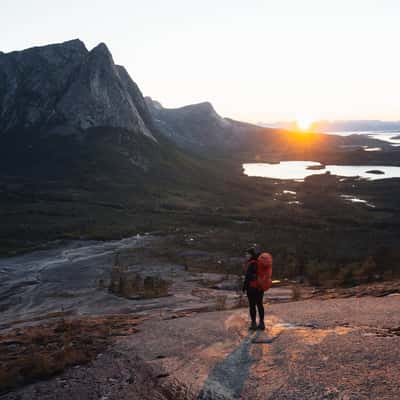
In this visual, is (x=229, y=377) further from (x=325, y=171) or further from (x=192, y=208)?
(x=325, y=171)

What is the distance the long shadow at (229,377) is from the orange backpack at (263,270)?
185 centimetres

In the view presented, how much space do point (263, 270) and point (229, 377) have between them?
3.65 metres

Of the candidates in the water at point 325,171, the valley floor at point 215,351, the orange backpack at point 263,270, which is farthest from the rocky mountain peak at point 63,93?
the orange backpack at point 263,270

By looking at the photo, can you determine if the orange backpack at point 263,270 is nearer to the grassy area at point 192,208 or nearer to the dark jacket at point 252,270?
the dark jacket at point 252,270

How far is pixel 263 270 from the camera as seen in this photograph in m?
13.2

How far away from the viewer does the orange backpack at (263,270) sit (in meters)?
13.1

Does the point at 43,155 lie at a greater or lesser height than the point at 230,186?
greater

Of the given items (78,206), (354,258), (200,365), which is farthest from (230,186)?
(200,365)

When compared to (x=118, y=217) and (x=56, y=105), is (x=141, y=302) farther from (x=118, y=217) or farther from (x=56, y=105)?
(x=56, y=105)

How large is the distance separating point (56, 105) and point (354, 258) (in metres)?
113

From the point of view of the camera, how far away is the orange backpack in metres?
13.1

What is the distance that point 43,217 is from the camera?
6612 centimetres

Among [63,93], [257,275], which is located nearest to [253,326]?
[257,275]

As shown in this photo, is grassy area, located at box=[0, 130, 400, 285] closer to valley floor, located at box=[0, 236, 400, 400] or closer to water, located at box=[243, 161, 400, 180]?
valley floor, located at box=[0, 236, 400, 400]
